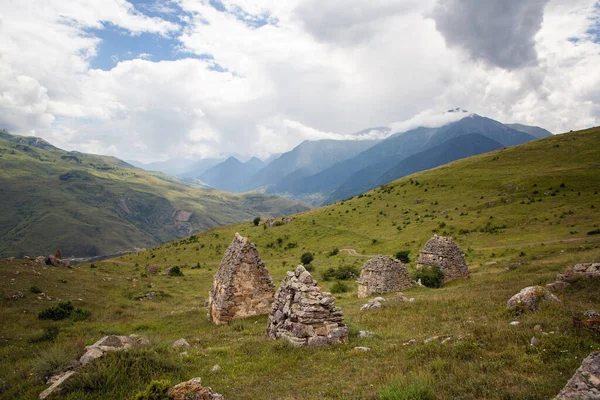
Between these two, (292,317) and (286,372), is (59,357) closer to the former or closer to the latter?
(286,372)

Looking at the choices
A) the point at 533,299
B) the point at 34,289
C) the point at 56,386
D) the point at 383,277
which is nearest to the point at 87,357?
the point at 56,386

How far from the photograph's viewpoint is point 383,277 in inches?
1081

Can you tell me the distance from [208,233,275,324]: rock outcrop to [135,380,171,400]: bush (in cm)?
1197

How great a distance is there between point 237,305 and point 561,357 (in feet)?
53.1

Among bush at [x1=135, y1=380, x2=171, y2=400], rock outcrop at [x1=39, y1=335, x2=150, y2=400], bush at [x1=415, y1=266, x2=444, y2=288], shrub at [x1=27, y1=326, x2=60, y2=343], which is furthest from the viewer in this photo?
bush at [x1=415, y1=266, x2=444, y2=288]

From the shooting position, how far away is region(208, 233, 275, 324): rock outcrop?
19688 millimetres

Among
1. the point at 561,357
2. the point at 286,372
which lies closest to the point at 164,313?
the point at 286,372

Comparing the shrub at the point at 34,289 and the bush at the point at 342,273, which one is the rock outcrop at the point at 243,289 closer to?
the shrub at the point at 34,289

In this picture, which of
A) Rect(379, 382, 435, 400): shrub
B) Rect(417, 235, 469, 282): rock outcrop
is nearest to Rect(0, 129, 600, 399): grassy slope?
Rect(379, 382, 435, 400): shrub

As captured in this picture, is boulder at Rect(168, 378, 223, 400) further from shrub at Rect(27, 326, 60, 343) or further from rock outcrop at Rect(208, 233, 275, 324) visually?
shrub at Rect(27, 326, 60, 343)

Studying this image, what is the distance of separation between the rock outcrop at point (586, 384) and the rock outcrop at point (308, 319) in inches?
315

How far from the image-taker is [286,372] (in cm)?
1052

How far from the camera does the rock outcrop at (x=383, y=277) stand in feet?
90.0

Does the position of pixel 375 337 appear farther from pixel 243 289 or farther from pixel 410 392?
pixel 243 289
